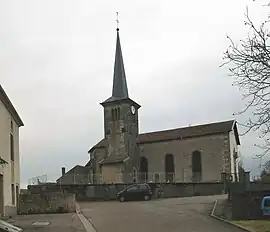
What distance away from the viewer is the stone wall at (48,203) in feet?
116

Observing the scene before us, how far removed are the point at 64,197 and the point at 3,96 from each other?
8968mm

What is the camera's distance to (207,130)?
6894 cm

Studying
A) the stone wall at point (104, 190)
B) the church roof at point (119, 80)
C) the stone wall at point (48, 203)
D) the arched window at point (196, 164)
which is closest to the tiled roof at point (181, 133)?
the arched window at point (196, 164)

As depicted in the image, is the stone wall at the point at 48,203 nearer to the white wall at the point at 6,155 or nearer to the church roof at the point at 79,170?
the white wall at the point at 6,155

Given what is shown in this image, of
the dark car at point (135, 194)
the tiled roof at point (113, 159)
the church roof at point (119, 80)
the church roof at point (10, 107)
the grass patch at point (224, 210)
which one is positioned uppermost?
the church roof at point (119, 80)

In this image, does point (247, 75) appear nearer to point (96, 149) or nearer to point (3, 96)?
point (3, 96)

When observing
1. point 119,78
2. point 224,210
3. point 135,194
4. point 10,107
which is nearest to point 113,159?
point 119,78

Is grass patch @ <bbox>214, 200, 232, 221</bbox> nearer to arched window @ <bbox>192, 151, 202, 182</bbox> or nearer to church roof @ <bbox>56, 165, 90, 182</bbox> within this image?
arched window @ <bbox>192, 151, 202, 182</bbox>

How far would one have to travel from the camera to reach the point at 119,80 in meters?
75.9

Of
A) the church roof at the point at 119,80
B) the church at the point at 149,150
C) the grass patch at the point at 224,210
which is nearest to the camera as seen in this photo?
the grass patch at the point at 224,210

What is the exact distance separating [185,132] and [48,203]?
37611 mm

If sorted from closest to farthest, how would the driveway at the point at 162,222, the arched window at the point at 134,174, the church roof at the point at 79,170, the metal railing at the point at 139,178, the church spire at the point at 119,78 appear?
the driveway at the point at 162,222 < the metal railing at the point at 139,178 < the arched window at the point at 134,174 < the church spire at the point at 119,78 < the church roof at the point at 79,170

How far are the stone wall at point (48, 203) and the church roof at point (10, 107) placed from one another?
18.1 feet

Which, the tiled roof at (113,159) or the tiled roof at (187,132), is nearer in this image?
the tiled roof at (187,132)
